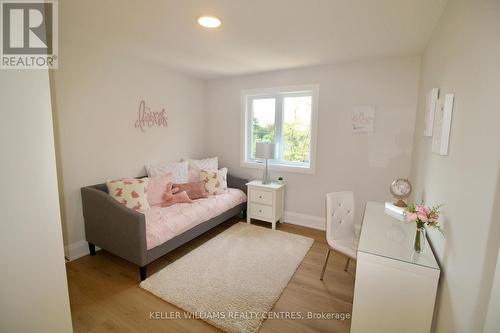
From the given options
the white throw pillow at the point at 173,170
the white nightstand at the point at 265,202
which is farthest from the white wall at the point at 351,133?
the white throw pillow at the point at 173,170

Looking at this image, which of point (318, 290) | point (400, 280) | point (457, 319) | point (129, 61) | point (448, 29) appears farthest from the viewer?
point (129, 61)

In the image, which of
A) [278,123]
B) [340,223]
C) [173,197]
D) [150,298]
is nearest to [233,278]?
[150,298]

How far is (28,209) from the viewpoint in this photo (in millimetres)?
1027

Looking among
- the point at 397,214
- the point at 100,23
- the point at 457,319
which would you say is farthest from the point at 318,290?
the point at 100,23

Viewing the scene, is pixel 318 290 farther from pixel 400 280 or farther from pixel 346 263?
pixel 400 280

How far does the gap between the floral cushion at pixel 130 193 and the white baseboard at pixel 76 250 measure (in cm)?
70

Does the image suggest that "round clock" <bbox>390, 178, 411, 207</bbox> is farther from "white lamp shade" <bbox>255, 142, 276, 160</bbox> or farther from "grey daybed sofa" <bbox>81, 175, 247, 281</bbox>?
"grey daybed sofa" <bbox>81, 175, 247, 281</bbox>

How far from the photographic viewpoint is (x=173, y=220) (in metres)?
2.52

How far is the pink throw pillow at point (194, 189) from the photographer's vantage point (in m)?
3.27

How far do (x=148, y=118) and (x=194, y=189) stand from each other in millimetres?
1189

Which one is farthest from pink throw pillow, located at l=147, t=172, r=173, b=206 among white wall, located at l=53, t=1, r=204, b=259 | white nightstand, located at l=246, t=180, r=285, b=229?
white nightstand, located at l=246, t=180, r=285, b=229

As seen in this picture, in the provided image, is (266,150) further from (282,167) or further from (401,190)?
(401,190)

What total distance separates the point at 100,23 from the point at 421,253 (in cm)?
299

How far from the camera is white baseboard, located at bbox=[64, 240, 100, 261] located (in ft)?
8.29
